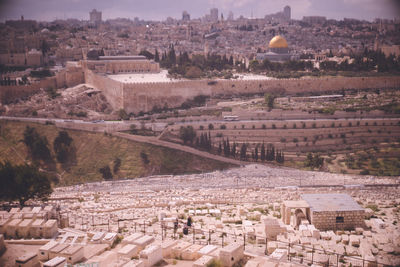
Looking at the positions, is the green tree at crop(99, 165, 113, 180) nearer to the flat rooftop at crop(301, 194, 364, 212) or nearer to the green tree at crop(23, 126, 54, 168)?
the green tree at crop(23, 126, 54, 168)

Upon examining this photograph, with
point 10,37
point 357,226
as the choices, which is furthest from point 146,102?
point 10,37

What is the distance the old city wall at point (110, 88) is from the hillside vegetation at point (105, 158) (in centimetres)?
392

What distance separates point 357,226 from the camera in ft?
40.6

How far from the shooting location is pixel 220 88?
2828 cm

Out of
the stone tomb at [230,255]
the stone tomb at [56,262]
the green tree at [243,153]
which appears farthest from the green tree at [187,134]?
the stone tomb at [56,262]

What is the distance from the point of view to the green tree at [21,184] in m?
14.4

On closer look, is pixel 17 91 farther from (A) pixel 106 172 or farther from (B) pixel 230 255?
(B) pixel 230 255

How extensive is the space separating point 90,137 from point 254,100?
932cm

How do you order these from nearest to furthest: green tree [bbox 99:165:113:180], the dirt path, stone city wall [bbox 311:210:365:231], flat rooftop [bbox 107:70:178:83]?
stone city wall [bbox 311:210:365:231] → green tree [bbox 99:165:113:180] → the dirt path → flat rooftop [bbox 107:70:178:83]

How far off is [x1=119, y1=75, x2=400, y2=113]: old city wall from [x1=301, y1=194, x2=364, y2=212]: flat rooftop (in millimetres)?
14332

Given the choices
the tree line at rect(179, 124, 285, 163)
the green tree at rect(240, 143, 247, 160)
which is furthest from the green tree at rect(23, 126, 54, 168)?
the green tree at rect(240, 143, 247, 160)

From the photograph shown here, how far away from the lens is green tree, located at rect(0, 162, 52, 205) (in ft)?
47.2

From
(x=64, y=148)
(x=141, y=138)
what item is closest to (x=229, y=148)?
(x=141, y=138)

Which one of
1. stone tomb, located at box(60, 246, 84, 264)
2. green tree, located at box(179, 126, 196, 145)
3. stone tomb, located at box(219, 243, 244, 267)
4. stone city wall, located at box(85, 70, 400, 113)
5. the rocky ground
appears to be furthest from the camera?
stone city wall, located at box(85, 70, 400, 113)
